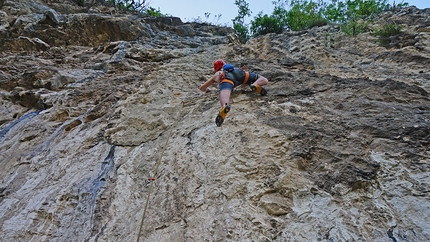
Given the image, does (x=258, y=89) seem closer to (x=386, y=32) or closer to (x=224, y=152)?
(x=224, y=152)

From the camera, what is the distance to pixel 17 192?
123 inches

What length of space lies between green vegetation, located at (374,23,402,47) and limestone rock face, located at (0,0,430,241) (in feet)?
0.74

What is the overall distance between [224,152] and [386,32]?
527 centimetres

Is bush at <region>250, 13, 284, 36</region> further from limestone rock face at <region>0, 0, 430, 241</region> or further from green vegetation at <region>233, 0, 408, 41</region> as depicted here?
limestone rock face at <region>0, 0, 430, 241</region>

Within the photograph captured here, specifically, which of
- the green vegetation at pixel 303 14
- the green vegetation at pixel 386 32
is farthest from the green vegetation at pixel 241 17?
the green vegetation at pixel 386 32

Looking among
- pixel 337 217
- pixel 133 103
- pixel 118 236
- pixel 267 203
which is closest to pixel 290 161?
pixel 267 203

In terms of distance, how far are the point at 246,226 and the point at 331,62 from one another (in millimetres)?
4359

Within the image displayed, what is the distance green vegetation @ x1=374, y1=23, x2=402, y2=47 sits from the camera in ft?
19.1

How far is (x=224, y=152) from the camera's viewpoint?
2.90 meters

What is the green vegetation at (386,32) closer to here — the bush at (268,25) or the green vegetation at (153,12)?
the bush at (268,25)

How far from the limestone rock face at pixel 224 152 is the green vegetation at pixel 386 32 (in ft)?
0.74

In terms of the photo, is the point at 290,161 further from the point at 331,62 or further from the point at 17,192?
the point at 331,62

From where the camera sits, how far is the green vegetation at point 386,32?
19.1 ft

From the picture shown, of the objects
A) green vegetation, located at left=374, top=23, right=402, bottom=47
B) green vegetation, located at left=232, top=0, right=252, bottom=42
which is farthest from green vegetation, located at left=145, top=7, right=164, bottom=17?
green vegetation, located at left=374, top=23, right=402, bottom=47
